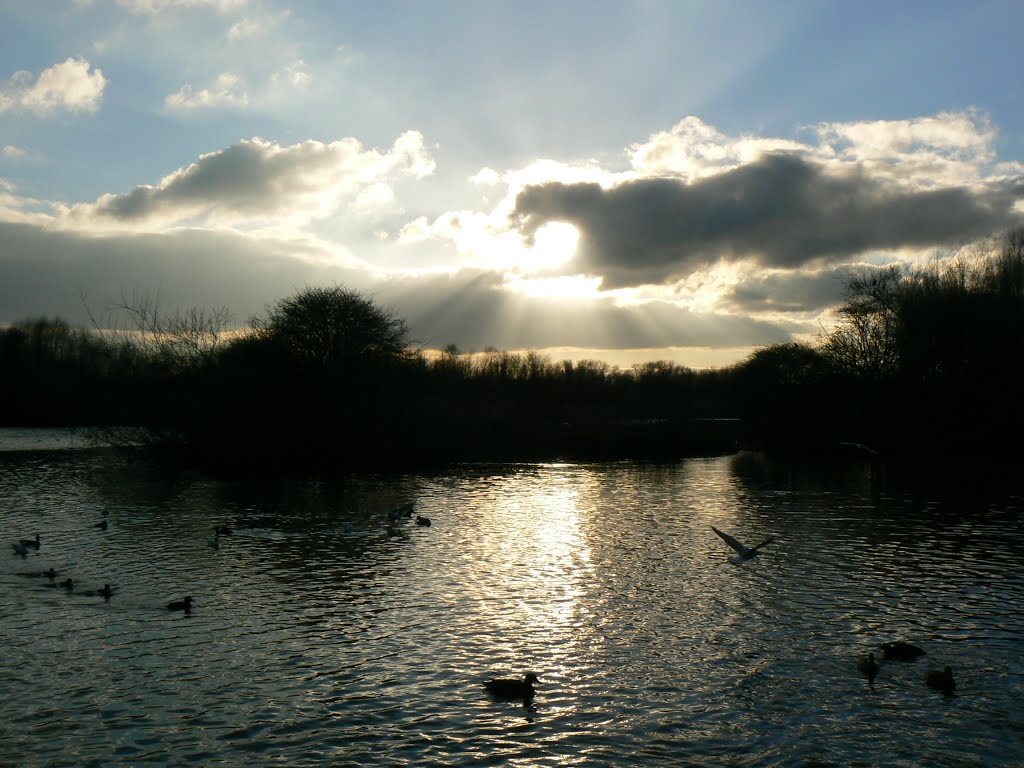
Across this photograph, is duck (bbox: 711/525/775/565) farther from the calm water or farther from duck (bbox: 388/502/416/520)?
duck (bbox: 388/502/416/520)

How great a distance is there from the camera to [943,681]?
11.9m

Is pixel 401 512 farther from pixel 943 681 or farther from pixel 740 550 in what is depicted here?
pixel 943 681

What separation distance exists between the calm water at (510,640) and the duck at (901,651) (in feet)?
0.57

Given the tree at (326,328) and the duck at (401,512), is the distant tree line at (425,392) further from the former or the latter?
the duck at (401,512)

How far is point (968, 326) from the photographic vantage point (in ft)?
174

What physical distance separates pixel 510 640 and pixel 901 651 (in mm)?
6351

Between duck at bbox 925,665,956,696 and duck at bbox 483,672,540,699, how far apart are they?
5824 millimetres

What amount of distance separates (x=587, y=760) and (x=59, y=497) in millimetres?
30278

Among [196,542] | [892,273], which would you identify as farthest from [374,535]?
[892,273]

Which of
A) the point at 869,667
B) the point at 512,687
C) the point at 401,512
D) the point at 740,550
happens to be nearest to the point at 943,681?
the point at 869,667

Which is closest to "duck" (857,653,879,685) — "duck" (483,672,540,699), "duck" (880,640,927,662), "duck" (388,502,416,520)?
"duck" (880,640,927,662)

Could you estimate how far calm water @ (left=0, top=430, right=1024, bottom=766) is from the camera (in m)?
10.4

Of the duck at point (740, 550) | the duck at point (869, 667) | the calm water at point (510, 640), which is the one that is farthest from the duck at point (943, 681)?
the duck at point (740, 550)

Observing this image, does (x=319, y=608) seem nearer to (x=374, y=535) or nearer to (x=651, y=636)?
(x=651, y=636)
